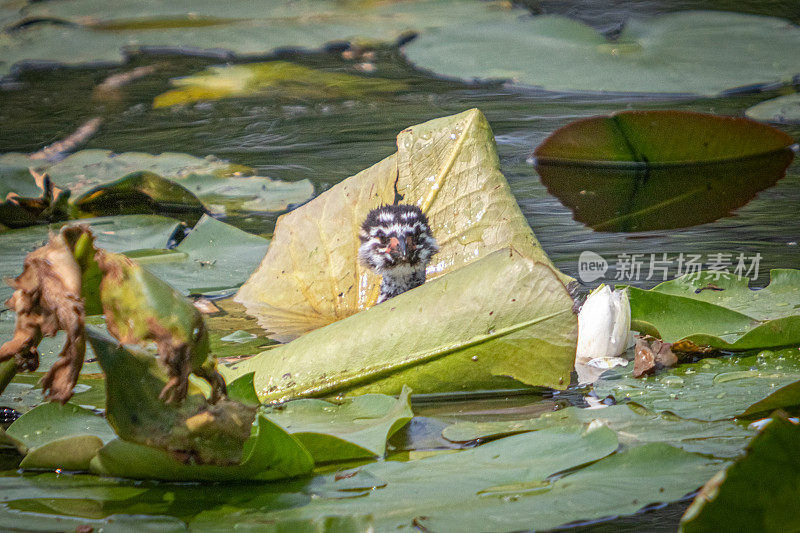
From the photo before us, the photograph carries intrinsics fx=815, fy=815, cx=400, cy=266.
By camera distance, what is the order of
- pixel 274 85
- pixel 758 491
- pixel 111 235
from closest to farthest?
pixel 758 491
pixel 111 235
pixel 274 85

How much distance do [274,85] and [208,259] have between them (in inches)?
170

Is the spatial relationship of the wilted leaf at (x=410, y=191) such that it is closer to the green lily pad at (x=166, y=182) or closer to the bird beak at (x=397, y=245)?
the bird beak at (x=397, y=245)

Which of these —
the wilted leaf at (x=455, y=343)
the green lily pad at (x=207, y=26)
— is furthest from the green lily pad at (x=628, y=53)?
the wilted leaf at (x=455, y=343)

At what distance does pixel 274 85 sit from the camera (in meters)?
7.28

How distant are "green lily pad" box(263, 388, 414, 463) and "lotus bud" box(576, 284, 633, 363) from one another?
70 centimetres

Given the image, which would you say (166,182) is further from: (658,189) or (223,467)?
(223,467)

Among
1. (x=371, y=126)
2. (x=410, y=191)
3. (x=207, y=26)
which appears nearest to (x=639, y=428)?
(x=410, y=191)

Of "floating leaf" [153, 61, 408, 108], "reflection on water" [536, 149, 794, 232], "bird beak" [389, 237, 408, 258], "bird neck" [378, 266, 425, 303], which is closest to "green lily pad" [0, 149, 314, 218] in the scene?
"bird neck" [378, 266, 425, 303]

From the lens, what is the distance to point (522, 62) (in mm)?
6090

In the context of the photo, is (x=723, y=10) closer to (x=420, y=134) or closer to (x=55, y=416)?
(x=420, y=134)

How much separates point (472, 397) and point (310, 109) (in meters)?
4.86

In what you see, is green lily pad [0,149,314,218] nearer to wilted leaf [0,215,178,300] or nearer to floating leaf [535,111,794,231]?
wilted leaf [0,215,178,300]

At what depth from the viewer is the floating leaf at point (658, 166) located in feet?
13.4

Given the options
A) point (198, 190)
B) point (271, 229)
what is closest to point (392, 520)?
point (271, 229)
